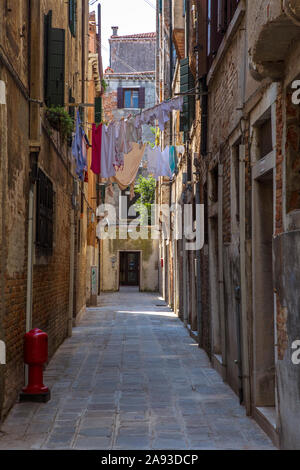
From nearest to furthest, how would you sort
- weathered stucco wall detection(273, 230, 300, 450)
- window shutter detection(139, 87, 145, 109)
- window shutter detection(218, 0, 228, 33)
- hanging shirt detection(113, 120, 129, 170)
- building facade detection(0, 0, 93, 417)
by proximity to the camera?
weathered stucco wall detection(273, 230, 300, 450) < building facade detection(0, 0, 93, 417) < window shutter detection(218, 0, 228, 33) < hanging shirt detection(113, 120, 129, 170) < window shutter detection(139, 87, 145, 109)

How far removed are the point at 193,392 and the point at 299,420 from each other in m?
3.32

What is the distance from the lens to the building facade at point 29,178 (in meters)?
5.95

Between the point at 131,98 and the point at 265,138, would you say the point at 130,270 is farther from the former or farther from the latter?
the point at 265,138

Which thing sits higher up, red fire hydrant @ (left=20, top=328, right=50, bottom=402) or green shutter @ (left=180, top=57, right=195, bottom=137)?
green shutter @ (left=180, top=57, right=195, bottom=137)

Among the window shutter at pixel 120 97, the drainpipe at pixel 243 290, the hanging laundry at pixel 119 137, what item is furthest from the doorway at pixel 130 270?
the drainpipe at pixel 243 290

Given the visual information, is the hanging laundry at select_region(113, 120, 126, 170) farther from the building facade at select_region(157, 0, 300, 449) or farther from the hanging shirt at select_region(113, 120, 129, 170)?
the building facade at select_region(157, 0, 300, 449)

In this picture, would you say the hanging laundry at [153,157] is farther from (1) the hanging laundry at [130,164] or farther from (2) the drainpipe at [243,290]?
(2) the drainpipe at [243,290]

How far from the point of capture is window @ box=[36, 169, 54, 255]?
313 inches

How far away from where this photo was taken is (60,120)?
9633 mm

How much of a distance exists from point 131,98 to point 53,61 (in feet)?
95.0

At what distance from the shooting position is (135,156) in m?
16.0

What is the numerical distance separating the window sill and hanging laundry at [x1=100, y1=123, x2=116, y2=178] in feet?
13.6

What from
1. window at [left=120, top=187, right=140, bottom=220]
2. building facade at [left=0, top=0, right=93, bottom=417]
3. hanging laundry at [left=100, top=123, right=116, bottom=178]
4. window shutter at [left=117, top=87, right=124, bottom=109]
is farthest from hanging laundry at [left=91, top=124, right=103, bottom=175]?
window shutter at [left=117, top=87, right=124, bottom=109]

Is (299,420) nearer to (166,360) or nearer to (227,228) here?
(227,228)
